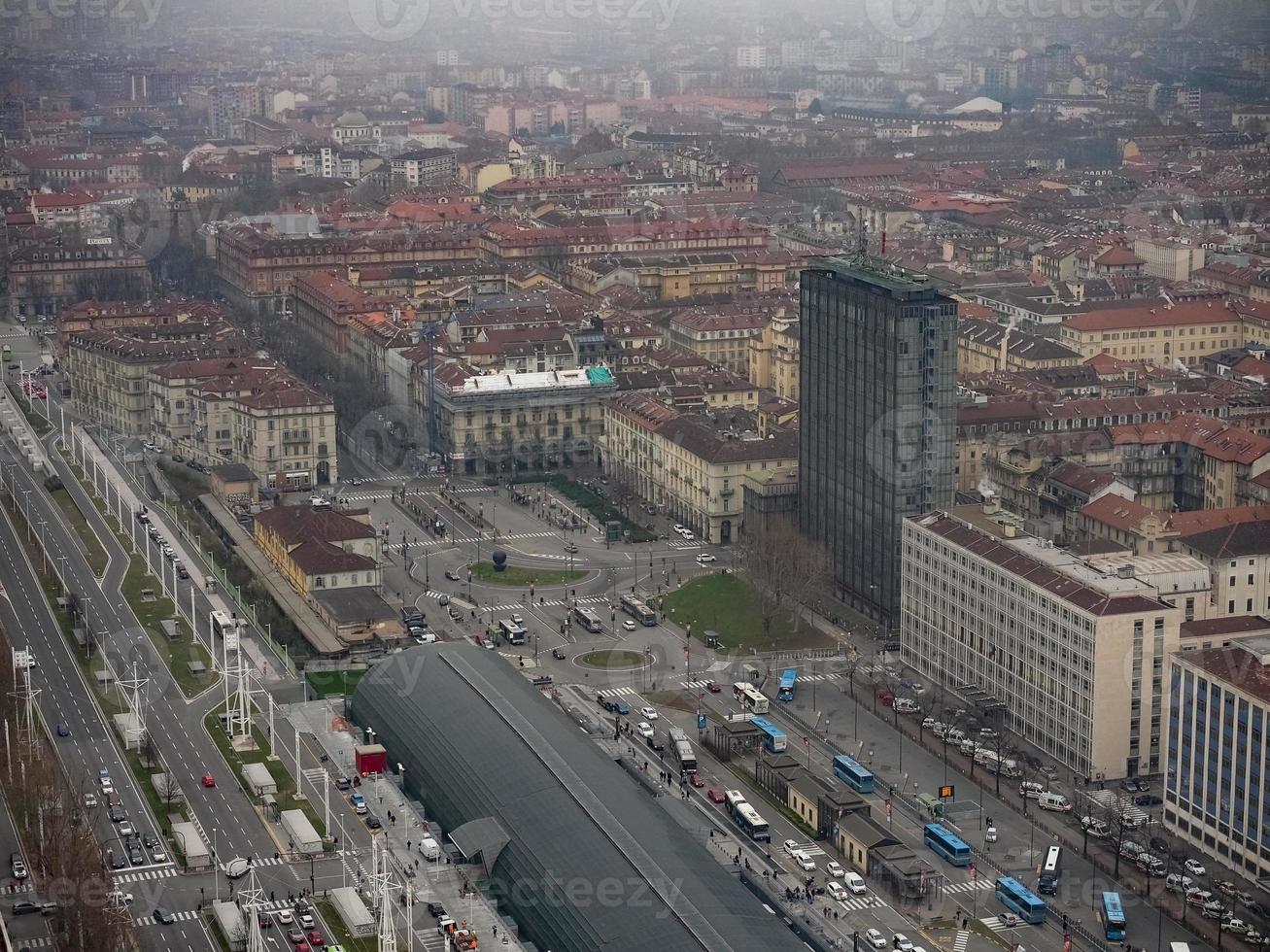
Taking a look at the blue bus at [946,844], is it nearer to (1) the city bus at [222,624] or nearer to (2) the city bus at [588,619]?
(2) the city bus at [588,619]

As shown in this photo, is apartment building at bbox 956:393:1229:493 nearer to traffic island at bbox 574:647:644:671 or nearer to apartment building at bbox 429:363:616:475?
traffic island at bbox 574:647:644:671

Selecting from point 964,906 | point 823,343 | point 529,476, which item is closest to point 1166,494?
point 823,343

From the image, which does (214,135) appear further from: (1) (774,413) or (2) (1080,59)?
(1) (774,413)

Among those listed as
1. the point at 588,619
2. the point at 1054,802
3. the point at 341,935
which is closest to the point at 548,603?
the point at 588,619

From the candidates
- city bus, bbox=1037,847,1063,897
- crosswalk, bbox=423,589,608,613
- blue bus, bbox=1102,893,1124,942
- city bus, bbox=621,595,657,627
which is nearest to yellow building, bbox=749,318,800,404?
crosswalk, bbox=423,589,608,613

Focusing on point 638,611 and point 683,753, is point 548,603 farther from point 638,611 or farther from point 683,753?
point 683,753
